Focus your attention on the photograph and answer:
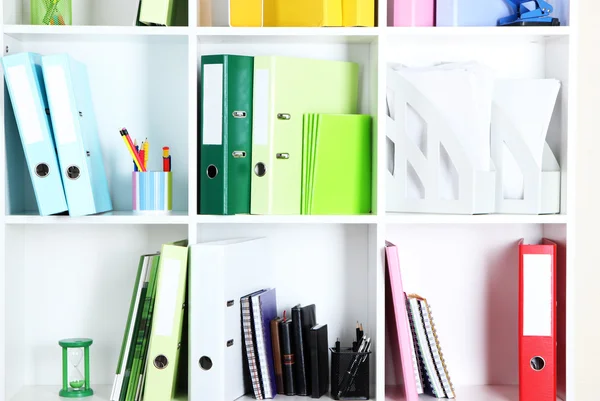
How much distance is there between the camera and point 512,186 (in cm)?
172

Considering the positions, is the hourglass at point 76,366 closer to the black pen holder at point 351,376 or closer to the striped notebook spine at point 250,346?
the striped notebook spine at point 250,346

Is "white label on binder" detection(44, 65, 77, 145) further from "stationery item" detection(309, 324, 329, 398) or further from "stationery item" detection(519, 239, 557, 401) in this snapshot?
"stationery item" detection(519, 239, 557, 401)

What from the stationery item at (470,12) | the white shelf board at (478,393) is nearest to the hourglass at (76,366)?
the white shelf board at (478,393)

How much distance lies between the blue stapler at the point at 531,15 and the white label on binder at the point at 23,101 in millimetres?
1079

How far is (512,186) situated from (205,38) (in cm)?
80

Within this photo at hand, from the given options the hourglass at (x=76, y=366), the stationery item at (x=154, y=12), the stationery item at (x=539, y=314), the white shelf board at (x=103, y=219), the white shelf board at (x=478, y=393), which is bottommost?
the white shelf board at (x=478, y=393)

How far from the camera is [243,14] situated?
167 cm

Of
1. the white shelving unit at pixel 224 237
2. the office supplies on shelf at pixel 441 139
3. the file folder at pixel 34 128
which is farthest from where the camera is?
the white shelving unit at pixel 224 237

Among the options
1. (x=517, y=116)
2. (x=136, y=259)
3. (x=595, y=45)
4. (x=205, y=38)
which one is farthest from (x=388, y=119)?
(x=136, y=259)

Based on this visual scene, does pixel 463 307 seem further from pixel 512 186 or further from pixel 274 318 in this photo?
pixel 274 318

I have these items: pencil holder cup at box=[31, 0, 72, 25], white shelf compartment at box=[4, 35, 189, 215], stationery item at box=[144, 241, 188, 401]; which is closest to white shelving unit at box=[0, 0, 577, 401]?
white shelf compartment at box=[4, 35, 189, 215]

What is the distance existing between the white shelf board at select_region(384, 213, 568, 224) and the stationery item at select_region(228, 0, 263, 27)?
1.77ft

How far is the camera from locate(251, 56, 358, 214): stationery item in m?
1.65

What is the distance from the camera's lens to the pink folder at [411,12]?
170 cm
